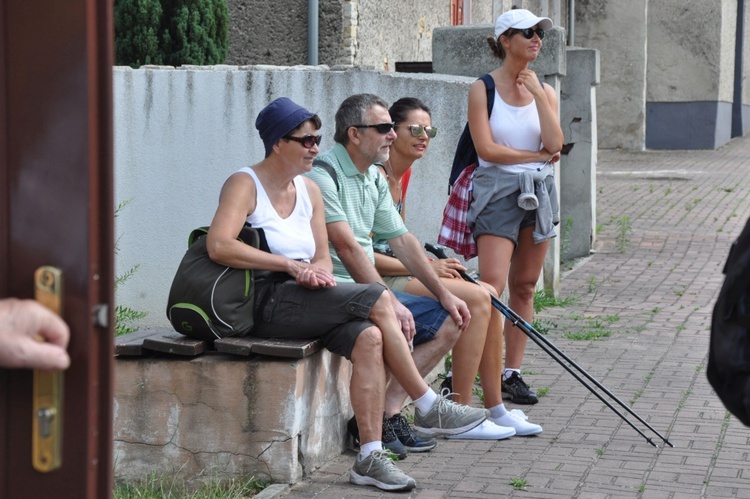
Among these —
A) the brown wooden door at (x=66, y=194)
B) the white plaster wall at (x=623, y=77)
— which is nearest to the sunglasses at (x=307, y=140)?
the brown wooden door at (x=66, y=194)

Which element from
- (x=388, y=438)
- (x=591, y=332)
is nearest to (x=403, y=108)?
(x=388, y=438)

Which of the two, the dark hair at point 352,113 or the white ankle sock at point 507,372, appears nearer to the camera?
the dark hair at point 352,113

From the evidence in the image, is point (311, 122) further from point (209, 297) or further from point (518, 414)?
point (518, 414)

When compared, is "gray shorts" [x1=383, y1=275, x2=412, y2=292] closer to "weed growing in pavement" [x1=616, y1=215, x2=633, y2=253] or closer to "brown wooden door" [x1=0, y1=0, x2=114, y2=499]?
"brown wooden door" [x1=0, y1=0, x2=114, y2=499]

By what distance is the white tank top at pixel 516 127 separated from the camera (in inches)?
248

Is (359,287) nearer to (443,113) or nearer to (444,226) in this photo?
(444,226)

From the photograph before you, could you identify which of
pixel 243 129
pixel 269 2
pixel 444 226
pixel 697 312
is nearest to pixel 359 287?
pixel 444 226

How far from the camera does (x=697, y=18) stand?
86.1 ft

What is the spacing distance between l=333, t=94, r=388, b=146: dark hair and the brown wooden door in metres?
3.93

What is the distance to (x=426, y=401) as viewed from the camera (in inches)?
211

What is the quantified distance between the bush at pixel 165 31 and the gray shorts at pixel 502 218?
570 cm

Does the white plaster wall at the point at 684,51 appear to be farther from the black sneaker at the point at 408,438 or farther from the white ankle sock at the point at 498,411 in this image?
the black sneaker at the point at 408,438

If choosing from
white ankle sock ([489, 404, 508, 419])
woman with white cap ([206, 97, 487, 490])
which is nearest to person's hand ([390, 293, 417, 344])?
woman with white cap ([206, 97, 487, 490])

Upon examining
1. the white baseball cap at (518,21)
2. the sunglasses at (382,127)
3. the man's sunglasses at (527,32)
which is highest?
the white baseball cap at (518,21)
